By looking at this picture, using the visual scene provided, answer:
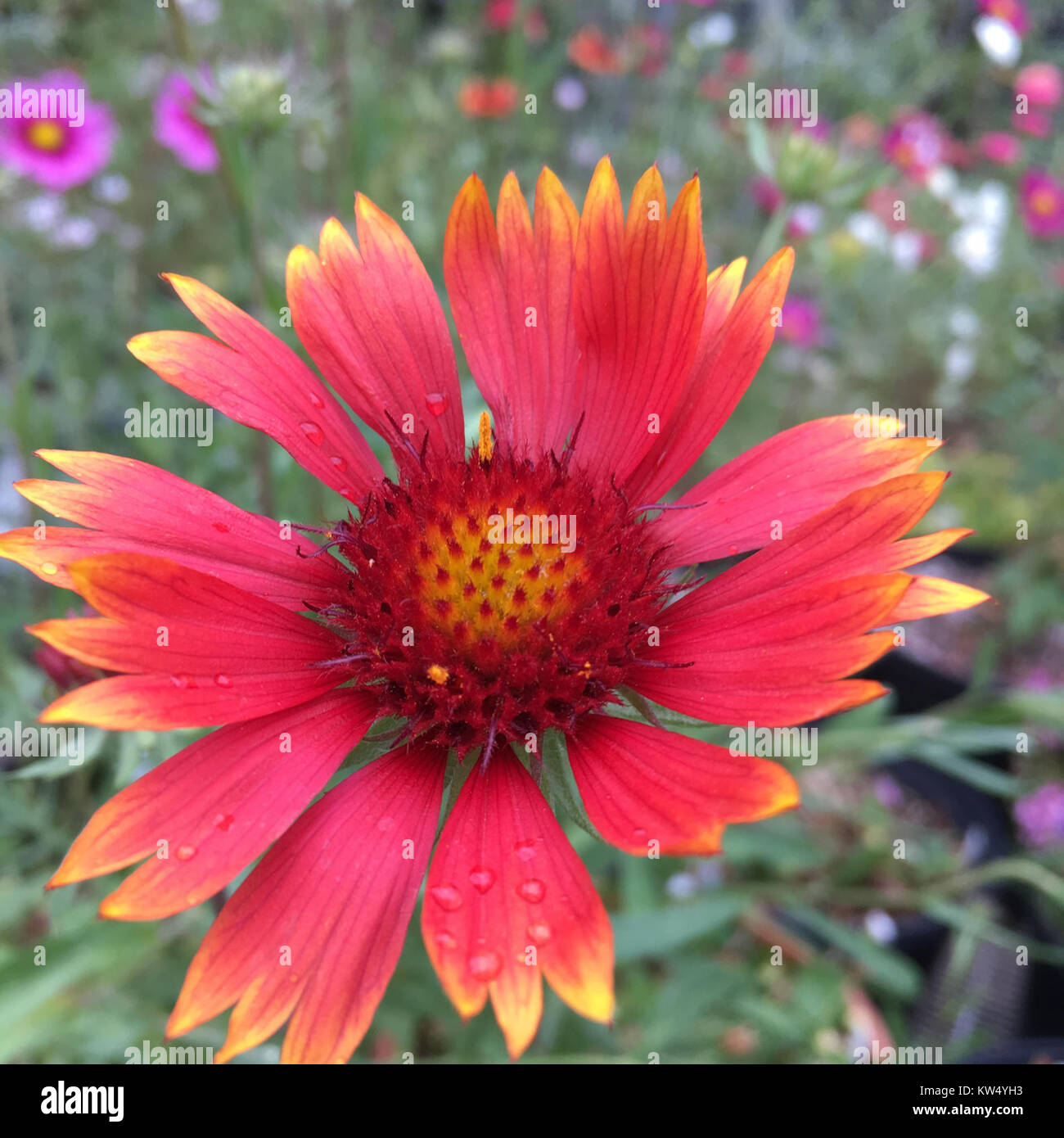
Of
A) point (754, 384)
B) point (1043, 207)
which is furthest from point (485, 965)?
point (1043, 207)

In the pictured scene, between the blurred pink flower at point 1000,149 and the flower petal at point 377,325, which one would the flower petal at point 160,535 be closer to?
the flower petal at point 377,325

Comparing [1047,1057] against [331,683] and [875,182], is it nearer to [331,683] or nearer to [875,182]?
[331,683]

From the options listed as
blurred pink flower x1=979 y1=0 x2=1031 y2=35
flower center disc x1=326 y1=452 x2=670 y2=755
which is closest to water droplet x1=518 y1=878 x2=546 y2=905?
flower center disc x1=326 y1=452 x2=670 y2=755

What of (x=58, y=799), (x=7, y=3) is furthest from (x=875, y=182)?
(x=7, y=3)

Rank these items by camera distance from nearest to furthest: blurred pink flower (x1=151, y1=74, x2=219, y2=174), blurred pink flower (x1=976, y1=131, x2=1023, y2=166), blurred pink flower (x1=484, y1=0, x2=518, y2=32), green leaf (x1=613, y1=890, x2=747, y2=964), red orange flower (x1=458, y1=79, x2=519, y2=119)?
green leaf (x1=613, y1=890, x2=747, y2=964), blurred pink flower (x1=151, y1=74, x2=219, y2=174), red orange flower (x1=458, y1=79, x2=519, y2=119), blurred pink flower (x1=484, y1=0, x2=518, y2=32), blurred pink flower (x1=976, y1=131, x2=1023, y2=166)

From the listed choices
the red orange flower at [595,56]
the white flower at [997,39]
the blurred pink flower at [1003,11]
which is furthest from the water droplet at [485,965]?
the red orange flower at [595,56]

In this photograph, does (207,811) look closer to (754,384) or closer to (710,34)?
(754,384)

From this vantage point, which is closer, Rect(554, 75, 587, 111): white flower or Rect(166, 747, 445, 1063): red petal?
Rect(166, 747, 445, 1063): red petal

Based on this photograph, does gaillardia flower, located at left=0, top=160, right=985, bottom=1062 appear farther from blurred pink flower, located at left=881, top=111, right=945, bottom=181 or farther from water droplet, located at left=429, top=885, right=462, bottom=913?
blurred pink flower, located at left=881, top=111, right=945, bottom=181
